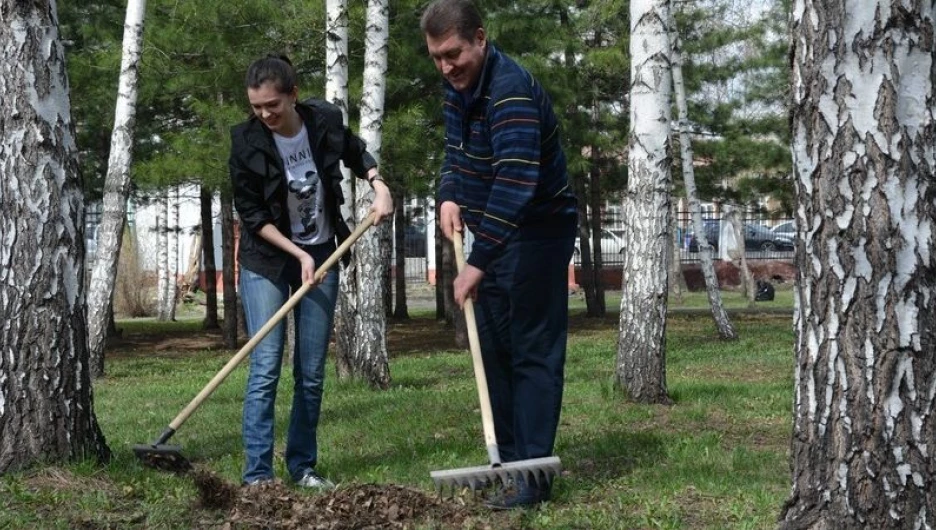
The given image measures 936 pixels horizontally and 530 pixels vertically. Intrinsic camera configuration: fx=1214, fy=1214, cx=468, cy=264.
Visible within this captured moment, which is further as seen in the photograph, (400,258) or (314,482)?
(400,258)

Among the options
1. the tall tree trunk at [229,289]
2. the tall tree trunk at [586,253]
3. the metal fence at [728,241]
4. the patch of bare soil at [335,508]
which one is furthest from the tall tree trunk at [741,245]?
the patch of bare soil at [335,508]

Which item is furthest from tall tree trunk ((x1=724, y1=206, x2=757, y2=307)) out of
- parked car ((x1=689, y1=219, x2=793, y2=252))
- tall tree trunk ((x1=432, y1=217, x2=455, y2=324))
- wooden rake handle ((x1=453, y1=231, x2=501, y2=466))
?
wooden rake handle ((x1=453, y1=231, x2=501, y2=466))

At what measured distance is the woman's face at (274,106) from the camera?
16.1 ft

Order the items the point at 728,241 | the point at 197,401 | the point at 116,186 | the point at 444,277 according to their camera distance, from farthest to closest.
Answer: the point at 728,241 < the point at 444,277 < the point at 116,186 < the point at 197,401

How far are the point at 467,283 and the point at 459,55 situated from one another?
33.5 inches

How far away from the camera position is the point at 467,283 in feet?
15.0

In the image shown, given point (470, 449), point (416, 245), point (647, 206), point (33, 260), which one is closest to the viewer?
point (33, 260)

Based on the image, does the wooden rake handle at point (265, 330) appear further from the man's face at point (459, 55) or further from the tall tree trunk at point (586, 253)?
the tall tree trunk at point (586, 253)

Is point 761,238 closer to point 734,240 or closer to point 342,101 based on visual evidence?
point 734,240

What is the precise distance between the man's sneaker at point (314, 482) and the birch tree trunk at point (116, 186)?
8.00 m

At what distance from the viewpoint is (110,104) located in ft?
55.3

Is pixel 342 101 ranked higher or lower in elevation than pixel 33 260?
higher

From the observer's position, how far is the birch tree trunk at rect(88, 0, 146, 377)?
12289 millimetres

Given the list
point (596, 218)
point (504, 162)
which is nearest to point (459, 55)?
point (504, 162)
